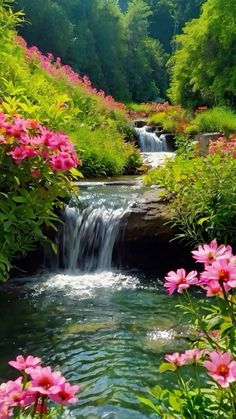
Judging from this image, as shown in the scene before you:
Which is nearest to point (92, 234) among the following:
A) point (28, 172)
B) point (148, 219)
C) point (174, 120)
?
point (148, 219)

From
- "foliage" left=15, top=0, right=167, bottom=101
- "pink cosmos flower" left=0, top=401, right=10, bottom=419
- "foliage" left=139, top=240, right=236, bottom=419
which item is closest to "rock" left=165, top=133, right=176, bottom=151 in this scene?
"foliage" left=139, top=240, right=236, bottom=419

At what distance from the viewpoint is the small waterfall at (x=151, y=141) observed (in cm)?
1705

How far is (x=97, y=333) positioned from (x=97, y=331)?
2.2 inches

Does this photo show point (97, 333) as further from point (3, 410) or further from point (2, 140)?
point (3, 410)

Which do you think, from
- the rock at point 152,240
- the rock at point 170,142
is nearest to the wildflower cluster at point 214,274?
the rock at point 152,240

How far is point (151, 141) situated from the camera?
57.1 ft

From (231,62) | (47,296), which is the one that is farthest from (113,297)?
(231,62)

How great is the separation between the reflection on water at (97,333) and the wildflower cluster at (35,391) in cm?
195

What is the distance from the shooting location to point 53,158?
2.79m

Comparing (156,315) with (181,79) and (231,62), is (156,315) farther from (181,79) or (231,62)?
(181,79)

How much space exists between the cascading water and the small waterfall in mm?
9538

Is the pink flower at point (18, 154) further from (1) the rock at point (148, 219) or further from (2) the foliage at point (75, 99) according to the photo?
(2) the foliage at point (75, 99)

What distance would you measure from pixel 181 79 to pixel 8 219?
20.6 m

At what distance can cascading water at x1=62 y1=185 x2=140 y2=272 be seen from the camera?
A: 7.28m
